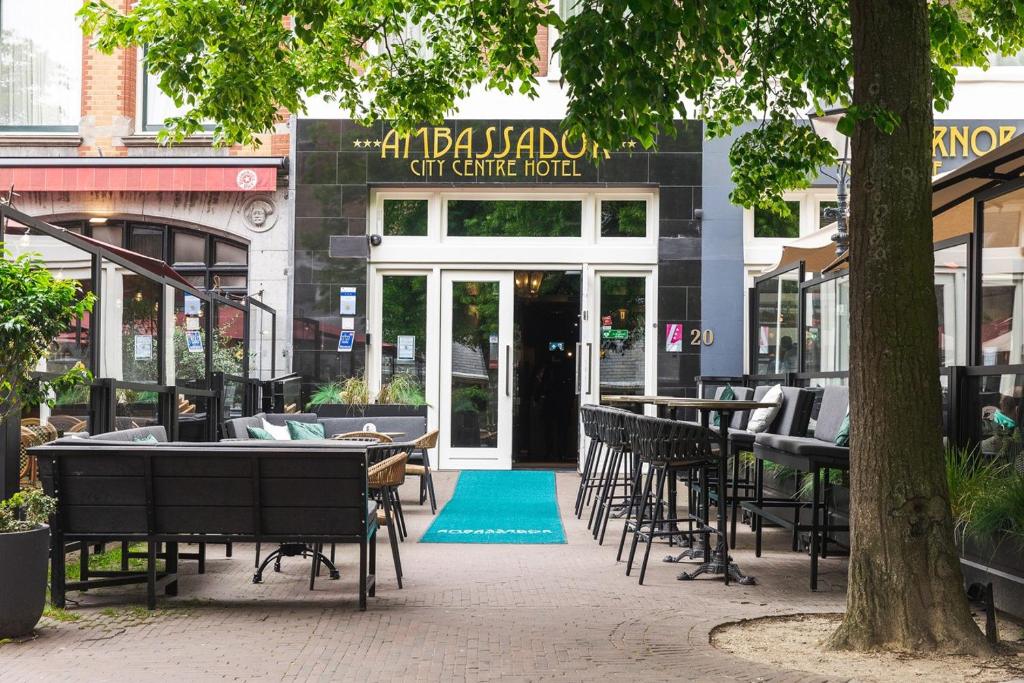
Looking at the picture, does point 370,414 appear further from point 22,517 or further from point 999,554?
point 999,554

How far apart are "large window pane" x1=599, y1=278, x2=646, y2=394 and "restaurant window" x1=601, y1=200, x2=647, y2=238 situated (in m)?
0.63

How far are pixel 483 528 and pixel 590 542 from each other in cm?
126

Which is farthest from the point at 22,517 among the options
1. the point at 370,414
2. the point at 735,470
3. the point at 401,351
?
the point at 401,351

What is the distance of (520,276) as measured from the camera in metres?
15.6

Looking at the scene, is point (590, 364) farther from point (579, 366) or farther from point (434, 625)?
point (434, 625)

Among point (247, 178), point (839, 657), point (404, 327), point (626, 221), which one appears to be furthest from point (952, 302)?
point (247, 178)

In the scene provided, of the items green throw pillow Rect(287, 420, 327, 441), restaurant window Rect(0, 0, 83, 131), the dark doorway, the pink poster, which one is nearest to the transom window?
restaurant window Rect(0, 0, 83, 131)

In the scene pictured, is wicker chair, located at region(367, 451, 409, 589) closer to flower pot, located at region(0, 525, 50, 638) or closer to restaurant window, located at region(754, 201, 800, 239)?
flower pot, located at region(0, 525, 50, 638)

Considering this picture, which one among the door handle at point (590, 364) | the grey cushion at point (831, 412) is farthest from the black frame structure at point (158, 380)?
the grey cushion at point (831, 412)

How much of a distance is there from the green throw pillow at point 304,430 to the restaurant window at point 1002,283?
6495 millimetres

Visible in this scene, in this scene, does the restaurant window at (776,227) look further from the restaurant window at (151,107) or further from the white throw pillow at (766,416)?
the restaurant window at (151,107)

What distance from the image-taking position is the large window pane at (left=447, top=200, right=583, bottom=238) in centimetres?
1559

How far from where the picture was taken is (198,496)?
6207 millimetres

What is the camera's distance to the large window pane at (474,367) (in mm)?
15539
